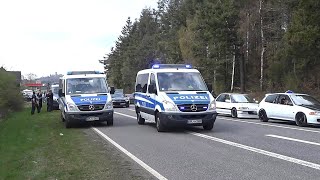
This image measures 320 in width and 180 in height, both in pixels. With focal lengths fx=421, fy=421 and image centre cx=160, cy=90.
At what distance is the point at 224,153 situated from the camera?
417 inches

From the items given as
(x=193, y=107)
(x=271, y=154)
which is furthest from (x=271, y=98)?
(x=271, y=154)

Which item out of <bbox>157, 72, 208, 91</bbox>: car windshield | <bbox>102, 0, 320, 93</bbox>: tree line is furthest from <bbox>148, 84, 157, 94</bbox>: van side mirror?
<bbox>102, 0, 320, 93</bbox>: tree line

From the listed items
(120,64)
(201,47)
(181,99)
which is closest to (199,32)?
(201,47)

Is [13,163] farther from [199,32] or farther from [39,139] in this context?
[199,32]

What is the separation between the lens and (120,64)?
105 m

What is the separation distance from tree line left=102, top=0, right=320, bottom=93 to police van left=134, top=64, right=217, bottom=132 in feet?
53.8

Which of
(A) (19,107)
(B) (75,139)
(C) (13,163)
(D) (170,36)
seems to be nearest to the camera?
(C) (13,163)

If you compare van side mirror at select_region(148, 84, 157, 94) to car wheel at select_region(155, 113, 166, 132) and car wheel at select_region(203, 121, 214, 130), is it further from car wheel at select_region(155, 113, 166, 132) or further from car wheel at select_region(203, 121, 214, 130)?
car wheel at select_region(203, 121, 214, 130)

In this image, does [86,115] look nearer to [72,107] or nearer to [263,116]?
[72,107]

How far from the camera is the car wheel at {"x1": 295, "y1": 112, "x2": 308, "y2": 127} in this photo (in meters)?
18.5

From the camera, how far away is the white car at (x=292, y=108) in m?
18.3

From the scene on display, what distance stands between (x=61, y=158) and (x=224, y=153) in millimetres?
4074

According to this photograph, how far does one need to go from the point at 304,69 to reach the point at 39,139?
2861 cm

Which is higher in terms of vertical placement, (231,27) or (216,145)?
(231,27)
